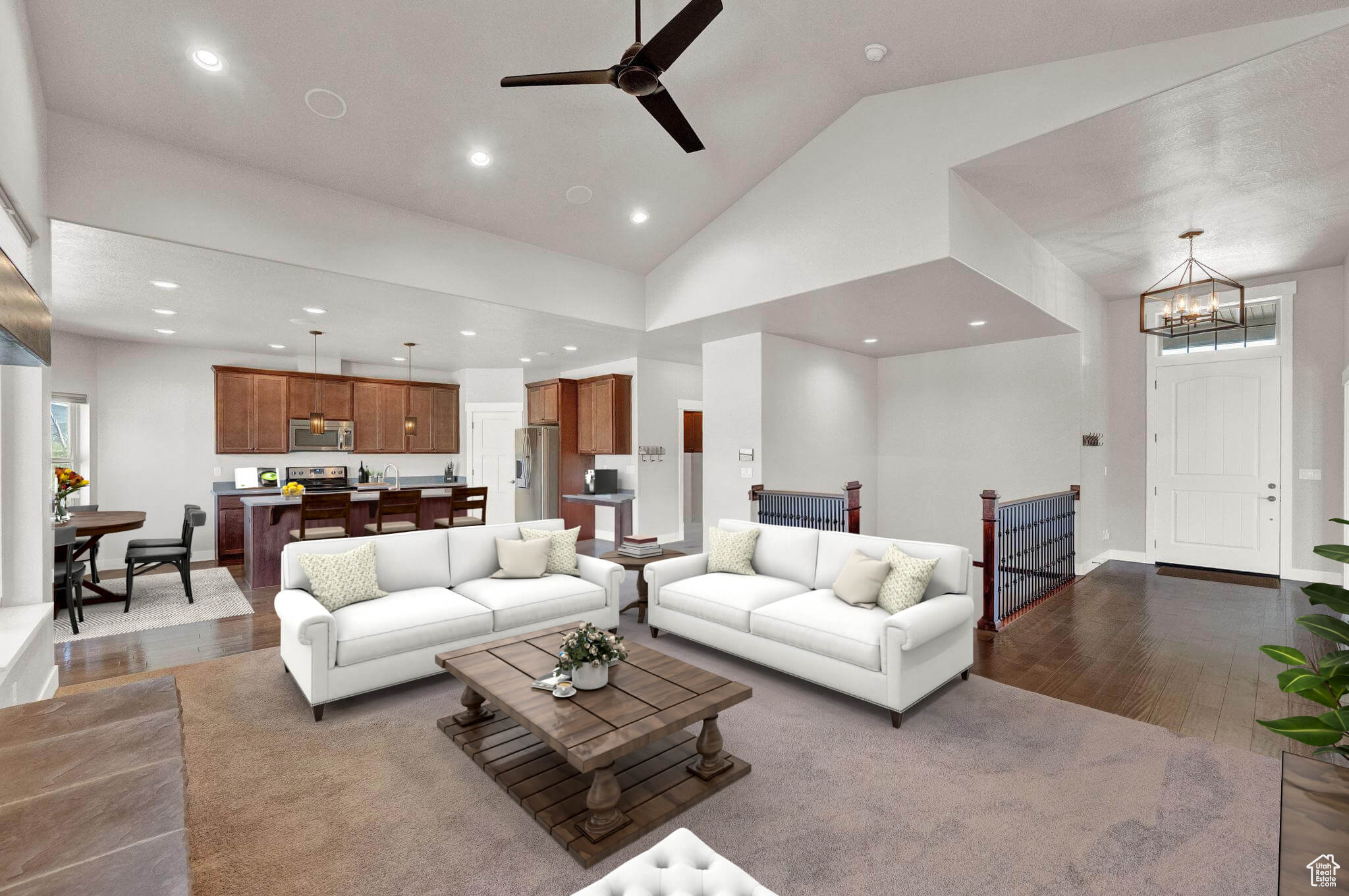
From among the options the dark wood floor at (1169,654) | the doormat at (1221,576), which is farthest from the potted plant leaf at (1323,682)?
the doormat at (1221,576)

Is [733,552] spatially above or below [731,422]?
below

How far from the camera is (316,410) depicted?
853 cm

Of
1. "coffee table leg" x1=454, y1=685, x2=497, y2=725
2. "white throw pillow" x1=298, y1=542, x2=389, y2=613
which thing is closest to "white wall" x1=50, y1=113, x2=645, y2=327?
"white throw pillow" x1=298, y1=542, x2=389, y2=613

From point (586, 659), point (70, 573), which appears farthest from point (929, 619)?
point (70, 573)

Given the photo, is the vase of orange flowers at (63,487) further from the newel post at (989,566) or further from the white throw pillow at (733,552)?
the newel post at (989,566)

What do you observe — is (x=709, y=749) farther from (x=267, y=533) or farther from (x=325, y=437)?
(x=325, y=437)

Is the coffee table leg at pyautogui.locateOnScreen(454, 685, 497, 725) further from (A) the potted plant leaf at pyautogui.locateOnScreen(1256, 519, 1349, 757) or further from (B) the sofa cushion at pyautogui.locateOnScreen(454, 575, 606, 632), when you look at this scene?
(A) the potted plant leaf at pyautogui.locateOnScreen(1256, 519, 1349, 757)

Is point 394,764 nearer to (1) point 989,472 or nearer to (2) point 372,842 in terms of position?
(2) point 372,842

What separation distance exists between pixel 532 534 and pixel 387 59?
3282 millimetres

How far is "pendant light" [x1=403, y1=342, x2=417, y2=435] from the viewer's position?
8.52 meters

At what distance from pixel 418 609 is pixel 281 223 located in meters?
2.99

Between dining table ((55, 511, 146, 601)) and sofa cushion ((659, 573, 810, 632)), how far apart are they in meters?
4.64

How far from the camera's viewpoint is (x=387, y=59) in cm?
351

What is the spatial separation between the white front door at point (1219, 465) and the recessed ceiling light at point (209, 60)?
9088mm
